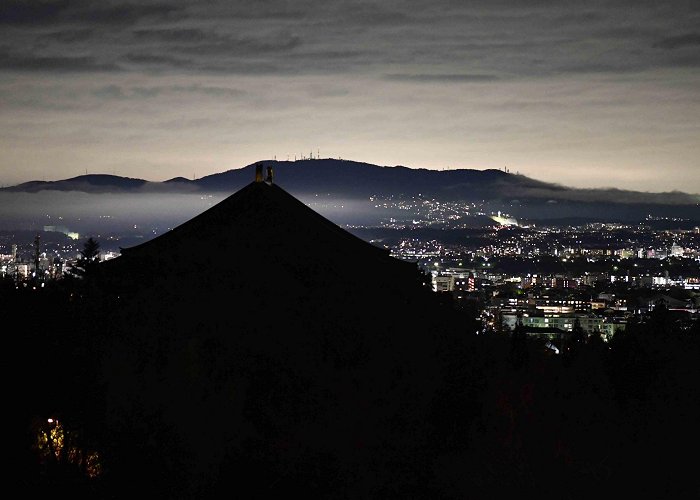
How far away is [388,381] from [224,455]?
11.7ft

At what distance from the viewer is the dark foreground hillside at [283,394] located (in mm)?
11531

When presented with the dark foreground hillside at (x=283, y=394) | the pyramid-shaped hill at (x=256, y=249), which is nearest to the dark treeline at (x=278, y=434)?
the dark foreground hillside at (x=283, y=394)

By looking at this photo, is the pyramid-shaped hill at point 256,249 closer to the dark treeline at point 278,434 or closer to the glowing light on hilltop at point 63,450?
the dark treeline at point 278,434

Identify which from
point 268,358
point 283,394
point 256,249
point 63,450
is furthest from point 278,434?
point 256,249

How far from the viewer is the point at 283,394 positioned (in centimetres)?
1345

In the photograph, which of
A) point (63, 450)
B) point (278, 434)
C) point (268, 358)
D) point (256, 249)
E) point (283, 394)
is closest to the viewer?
point (63, 450)

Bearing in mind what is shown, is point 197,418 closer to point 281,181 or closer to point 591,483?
point 591,483

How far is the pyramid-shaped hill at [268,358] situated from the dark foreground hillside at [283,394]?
3 centimetres

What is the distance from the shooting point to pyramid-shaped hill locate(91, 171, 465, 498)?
11453 millimetres

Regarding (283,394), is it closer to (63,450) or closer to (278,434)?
(278,434)

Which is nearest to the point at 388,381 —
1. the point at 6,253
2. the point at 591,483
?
the point at 591,483

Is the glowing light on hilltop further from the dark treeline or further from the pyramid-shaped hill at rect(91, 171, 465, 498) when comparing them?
the pyramid-shaped hill at rect(91, 171, 465, 498)

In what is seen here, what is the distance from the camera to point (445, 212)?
18325 cm

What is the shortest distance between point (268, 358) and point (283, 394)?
844mm
